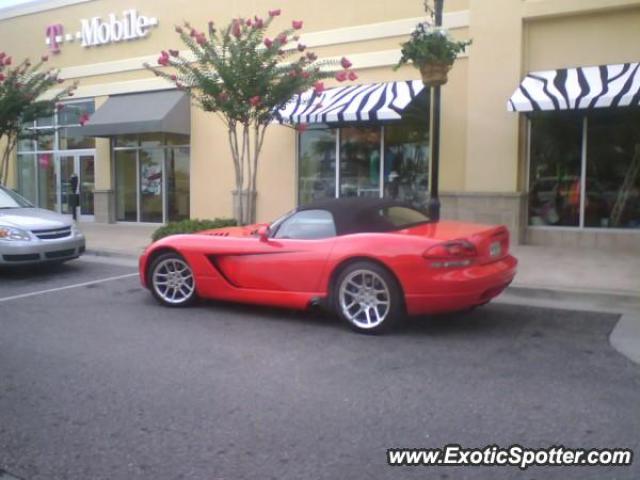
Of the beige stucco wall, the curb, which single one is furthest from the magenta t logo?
the curb

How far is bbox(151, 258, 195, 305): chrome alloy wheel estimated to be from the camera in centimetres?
733

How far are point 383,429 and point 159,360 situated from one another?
7.53 feet

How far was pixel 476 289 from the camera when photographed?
19.0 ft

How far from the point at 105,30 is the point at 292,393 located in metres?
16.0

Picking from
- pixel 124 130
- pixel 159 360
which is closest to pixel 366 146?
pixel 124 130

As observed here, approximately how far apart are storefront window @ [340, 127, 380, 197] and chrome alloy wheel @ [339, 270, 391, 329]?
8.15 meters

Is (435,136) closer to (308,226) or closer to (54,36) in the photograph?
(308,226)

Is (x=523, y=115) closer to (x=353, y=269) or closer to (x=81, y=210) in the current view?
(x=353, y=269)

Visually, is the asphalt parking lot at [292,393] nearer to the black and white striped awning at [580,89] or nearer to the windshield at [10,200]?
the windshield at [10,200]

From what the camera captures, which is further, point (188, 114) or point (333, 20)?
point (188, 114)

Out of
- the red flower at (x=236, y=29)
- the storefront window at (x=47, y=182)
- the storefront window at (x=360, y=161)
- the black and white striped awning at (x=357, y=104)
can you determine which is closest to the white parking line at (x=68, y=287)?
the red flower at (x=236, y=29)

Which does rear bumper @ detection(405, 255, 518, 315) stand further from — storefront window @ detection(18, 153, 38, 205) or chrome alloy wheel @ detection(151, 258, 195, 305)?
storefront window @ detection(18, 153, 38, 205)

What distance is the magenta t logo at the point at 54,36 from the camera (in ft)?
61.6

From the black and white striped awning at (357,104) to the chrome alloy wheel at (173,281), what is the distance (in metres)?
5.34
